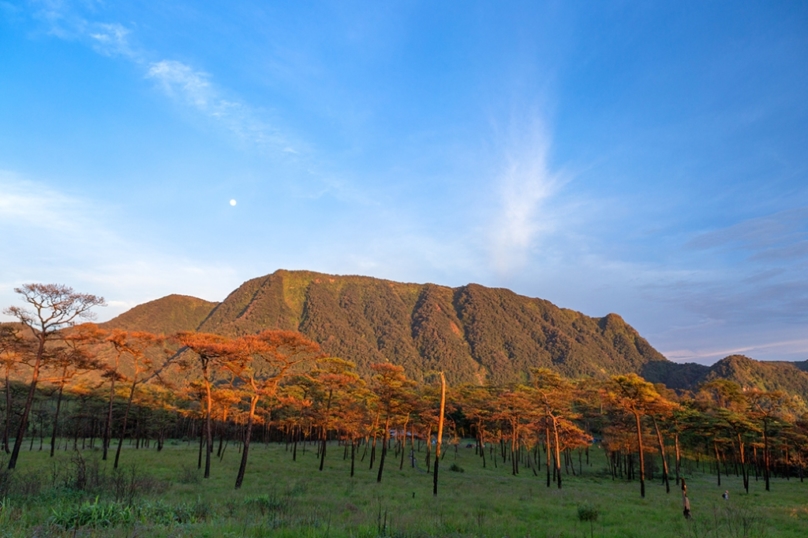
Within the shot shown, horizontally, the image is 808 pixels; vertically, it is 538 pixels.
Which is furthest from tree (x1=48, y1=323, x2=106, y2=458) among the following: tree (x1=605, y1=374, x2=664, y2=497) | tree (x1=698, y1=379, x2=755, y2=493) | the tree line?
tree (x1=698, y1=379, x2=755, y2=493)

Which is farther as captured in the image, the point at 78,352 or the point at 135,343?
the point at 135,343

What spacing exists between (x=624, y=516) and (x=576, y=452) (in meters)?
71.3

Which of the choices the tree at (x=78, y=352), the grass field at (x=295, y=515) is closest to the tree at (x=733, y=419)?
the grass field at (x=295, y=515)

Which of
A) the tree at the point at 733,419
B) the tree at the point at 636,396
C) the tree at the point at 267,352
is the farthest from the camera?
the tree at the point at 733,419

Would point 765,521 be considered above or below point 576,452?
above

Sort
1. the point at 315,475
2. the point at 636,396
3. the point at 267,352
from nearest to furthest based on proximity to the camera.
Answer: the point at 267,352 → the point at 636,396 → the point at 315,475

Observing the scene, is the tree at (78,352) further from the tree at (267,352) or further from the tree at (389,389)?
the tree at (389,389)

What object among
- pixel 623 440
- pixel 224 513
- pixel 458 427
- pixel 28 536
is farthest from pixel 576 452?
pixel 28 536

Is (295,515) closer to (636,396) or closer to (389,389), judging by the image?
(389,389)

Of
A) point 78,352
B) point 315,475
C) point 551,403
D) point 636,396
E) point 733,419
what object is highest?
point 78,352

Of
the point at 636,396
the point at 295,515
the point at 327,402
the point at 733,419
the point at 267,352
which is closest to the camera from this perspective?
the point at 295,515

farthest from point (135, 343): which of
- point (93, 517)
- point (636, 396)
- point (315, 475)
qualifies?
point (636, 396)

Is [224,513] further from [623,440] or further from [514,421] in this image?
[623,440]

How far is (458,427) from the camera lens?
83.7 meters
